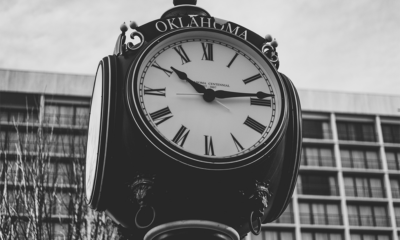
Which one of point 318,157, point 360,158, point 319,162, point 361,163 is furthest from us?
point 360,158

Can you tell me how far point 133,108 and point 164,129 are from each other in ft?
0.50

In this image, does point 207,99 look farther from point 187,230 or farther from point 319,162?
point 319,162

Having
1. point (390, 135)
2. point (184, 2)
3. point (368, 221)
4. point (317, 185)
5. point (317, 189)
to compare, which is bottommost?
point (184, 2)

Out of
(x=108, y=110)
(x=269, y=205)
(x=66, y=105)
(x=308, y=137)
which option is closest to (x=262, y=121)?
(x=269, y=205)

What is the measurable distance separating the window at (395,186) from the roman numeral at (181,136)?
173 feet

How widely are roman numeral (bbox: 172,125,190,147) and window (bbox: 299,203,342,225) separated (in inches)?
1943

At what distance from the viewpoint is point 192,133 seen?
2994 millimetres

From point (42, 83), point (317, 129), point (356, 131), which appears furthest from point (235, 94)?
point (356, 131)

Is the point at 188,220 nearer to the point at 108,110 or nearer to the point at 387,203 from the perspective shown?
the point at 108,110

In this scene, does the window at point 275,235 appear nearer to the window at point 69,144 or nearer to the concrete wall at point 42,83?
the concrete wall at point 42,83

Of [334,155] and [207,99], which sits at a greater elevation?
[334,155]

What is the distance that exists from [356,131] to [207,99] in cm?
5365

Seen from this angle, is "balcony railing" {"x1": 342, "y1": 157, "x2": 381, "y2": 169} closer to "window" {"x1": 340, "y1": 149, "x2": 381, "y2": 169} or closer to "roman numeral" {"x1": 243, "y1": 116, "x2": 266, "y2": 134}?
"window" {"x1": 340, "y1": 149, "x2": 381, "y2": 169}

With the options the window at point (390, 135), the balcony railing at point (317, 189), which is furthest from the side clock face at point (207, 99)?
the window at point (390, 135)
